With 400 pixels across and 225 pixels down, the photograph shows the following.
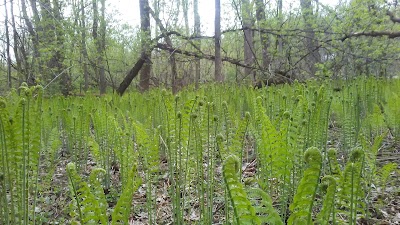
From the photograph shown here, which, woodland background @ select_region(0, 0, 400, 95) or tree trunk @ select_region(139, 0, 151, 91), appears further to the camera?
tree trunk @ select_region(139, 0, 151, 91)

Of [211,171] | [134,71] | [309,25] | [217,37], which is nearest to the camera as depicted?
[211,171]

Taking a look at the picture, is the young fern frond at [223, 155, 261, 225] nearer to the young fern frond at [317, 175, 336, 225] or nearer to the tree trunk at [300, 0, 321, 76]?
the young fern frond at [317, 175, 336, 225]

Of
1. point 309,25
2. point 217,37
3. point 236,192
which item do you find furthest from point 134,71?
point 236,192

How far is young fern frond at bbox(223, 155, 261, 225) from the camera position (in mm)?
709

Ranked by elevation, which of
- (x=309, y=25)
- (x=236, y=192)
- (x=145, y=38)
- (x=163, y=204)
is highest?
(x=309, y=25)

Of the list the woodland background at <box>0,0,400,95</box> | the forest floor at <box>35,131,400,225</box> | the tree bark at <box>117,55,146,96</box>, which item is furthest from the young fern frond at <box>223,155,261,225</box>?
the tree bark at <box>117,55,146,96</box>

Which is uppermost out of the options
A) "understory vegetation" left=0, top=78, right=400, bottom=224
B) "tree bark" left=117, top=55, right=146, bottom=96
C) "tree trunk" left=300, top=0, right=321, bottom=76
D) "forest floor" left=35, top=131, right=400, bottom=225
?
"tree trunk" left=300, top=0, right=321, bottom=76

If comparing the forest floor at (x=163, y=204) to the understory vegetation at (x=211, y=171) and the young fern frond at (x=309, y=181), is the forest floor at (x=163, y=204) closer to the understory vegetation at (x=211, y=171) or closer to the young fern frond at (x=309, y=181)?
the understory vegetation at (x=211, y=171)

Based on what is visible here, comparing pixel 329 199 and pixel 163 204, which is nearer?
pixel 329 199

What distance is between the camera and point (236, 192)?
2.59ft

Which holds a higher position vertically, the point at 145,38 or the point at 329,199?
the point at 145,38

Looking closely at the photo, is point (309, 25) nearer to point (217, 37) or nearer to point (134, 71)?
point (217, 37)

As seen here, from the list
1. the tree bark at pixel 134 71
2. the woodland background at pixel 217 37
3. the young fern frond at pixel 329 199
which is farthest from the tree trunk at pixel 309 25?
the young fern frond at pixel 329 199

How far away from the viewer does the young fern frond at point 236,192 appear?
709 millimetres
